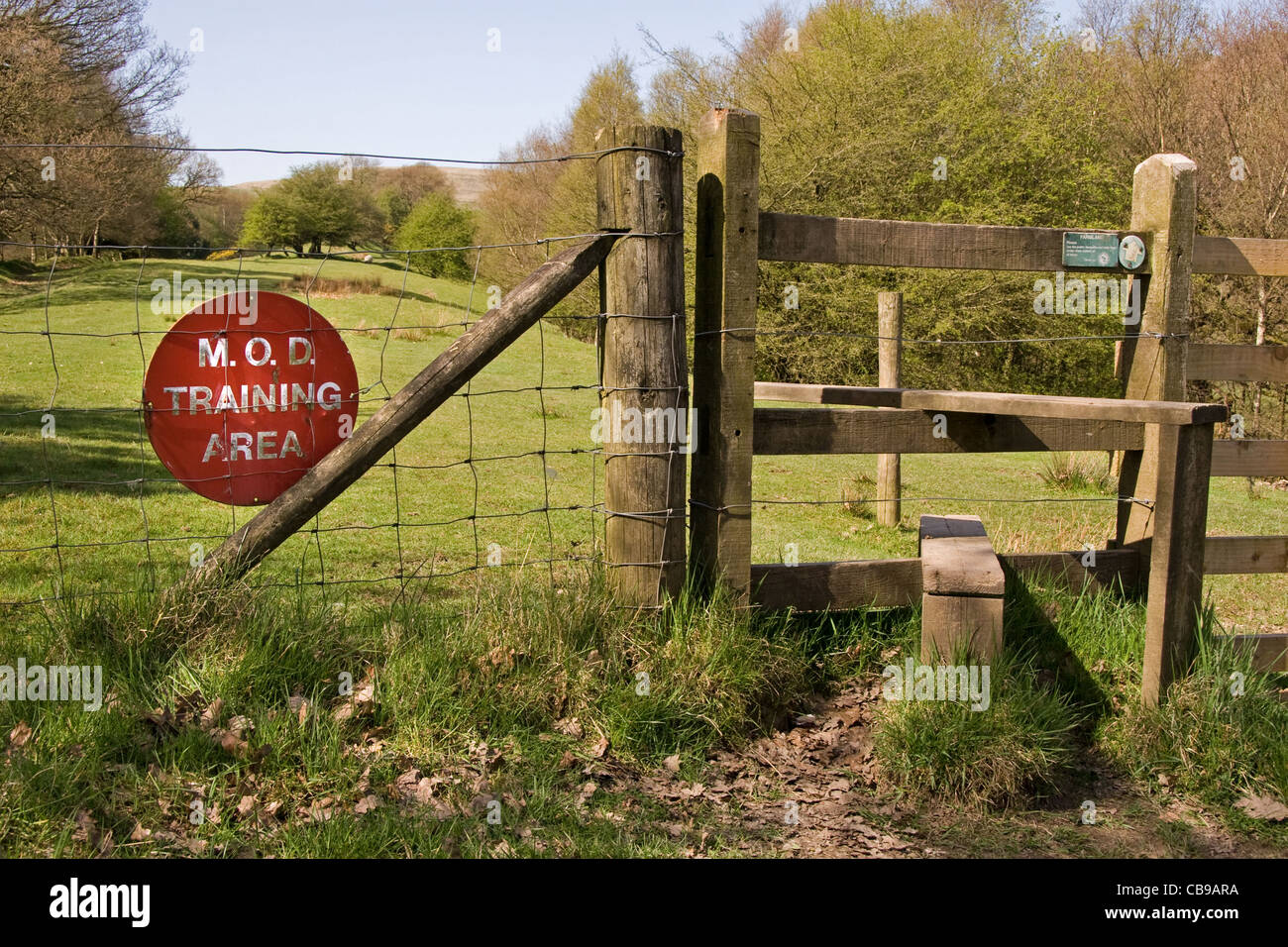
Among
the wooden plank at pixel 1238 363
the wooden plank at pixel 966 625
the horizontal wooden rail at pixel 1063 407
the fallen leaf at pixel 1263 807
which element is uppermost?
the wooden plank at pixel 1238 363

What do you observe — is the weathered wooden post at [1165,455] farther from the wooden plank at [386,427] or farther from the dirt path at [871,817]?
the wooden plank at [386,427]

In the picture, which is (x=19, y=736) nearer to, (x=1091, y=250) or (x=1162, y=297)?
(x=1091, y=250)

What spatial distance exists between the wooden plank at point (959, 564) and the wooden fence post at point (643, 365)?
103 cm

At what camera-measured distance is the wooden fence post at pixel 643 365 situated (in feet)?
13.8

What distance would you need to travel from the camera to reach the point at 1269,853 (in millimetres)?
3627

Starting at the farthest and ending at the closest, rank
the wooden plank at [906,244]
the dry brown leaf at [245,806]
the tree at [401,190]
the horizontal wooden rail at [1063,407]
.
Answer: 1. the tree at [401,190]
2. the wooden plank at [906,244]
3. the horizontal wooden rail at [1063,407]
4. the dry brown leaf at [245,806]

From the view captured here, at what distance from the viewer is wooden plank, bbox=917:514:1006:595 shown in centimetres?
403

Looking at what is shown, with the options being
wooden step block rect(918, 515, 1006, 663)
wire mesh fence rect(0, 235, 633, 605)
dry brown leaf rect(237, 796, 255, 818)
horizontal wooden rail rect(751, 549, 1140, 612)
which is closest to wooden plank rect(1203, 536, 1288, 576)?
horizontal wooden rail rect(751, 549, 1140, 612)

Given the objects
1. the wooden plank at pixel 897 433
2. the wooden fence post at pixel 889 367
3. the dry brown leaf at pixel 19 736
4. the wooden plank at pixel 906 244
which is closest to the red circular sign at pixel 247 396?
the dry brown leaf at pixel 19 736

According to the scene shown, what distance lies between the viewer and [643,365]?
167 inches

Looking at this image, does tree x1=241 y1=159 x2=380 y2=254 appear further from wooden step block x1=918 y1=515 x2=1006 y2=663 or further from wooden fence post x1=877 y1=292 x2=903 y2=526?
wooden step block x1=918 y1=515 x2=1006 y2=663

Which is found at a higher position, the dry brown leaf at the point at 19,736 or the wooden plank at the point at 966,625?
the wooden plank at the point at 966,625


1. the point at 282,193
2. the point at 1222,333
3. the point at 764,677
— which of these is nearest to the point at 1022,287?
the point at 1222,333

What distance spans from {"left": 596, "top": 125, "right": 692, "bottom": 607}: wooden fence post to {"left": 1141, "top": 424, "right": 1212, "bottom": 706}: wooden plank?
6.56ft
